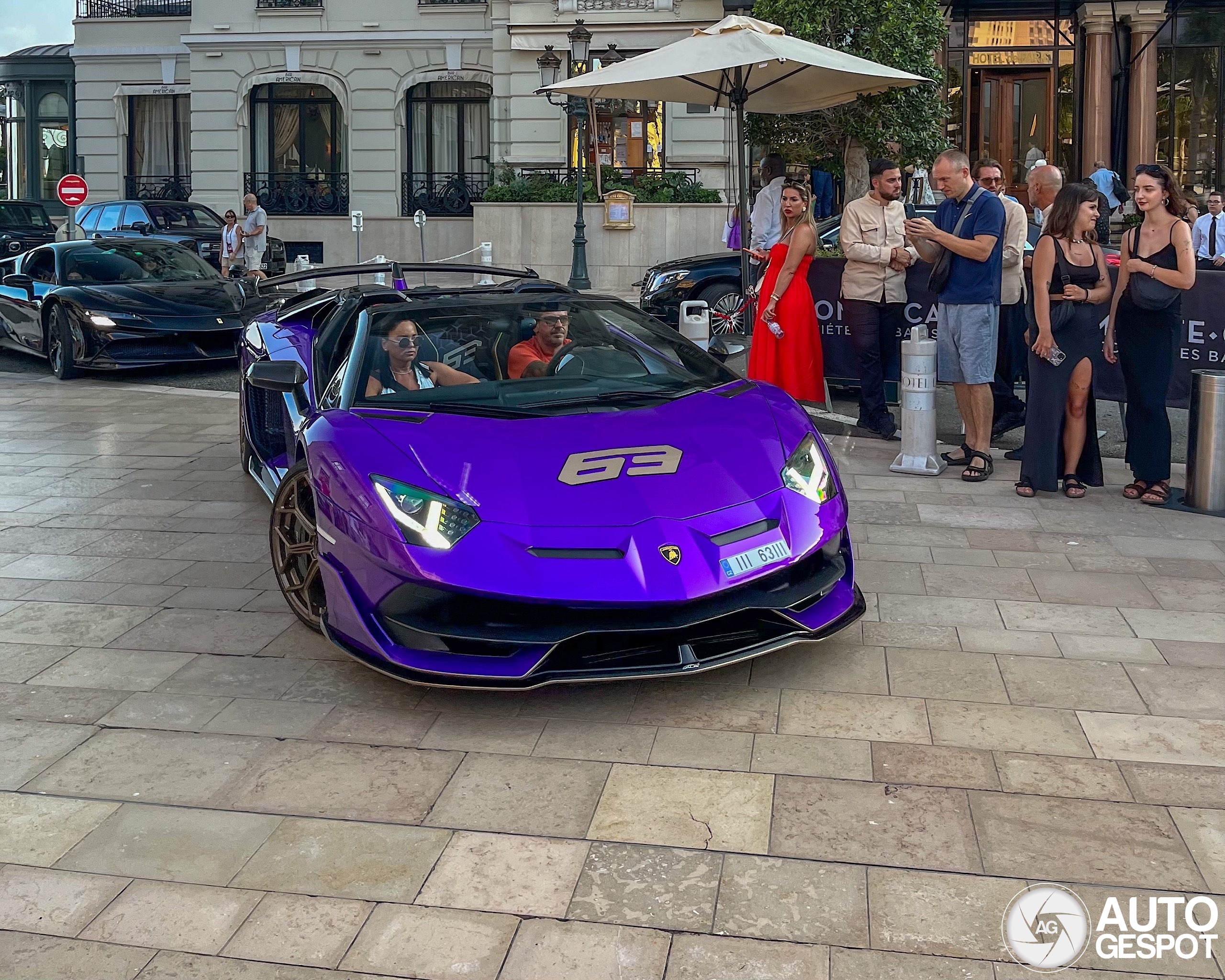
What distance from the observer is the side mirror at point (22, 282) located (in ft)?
44.0

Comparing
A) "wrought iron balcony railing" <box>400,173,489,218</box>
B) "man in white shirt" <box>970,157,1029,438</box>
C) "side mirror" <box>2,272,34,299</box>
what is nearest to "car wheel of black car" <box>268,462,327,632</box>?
"man in white shirt" <box>970,157,1029,438</box>

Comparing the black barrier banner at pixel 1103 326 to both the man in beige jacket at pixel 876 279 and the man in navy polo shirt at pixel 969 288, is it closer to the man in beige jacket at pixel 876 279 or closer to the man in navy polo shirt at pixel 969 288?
the man in beige jacket at pixel 876 279

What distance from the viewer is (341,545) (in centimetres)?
457

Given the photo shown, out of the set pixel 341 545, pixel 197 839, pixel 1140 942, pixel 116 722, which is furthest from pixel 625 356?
pixel 1140 942

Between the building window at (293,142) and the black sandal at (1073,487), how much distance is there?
25323mm

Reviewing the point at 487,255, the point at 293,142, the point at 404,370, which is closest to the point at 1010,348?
the point at 404,370

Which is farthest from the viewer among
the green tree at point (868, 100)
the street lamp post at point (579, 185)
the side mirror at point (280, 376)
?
the street lamp post at point (579, 185)

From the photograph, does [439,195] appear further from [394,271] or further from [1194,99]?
[394,271]

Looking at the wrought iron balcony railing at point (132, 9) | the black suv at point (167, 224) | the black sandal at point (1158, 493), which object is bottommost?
the black sandal at point (1158, 493)

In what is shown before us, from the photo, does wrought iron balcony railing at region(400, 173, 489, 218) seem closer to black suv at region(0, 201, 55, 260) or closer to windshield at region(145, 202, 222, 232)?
windshield at region(145, 202, 222, 232)

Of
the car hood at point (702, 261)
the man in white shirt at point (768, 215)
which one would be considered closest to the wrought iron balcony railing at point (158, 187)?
the car hood at point (702, 261)

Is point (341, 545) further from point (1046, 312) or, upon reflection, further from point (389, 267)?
point (1046, 312)

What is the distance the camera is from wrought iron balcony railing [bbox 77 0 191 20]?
3225 cm

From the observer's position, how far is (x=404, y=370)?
5.37 meters
